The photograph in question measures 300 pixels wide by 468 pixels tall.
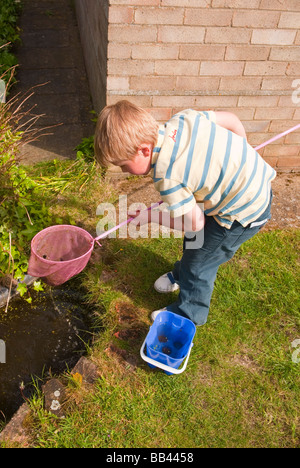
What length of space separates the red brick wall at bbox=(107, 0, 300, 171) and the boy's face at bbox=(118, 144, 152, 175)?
5.47 ft

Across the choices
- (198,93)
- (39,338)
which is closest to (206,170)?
(39,338)

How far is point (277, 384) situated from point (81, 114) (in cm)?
358

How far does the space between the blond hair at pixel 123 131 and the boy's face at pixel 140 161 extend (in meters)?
0.03

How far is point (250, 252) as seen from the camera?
10.8 ft

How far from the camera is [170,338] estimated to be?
262cm

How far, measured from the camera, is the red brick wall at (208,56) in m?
3.21

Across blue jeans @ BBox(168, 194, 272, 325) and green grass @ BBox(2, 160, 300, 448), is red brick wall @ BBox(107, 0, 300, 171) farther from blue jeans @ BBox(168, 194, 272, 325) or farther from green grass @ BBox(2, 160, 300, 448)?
blue jeans @ BBox(168, 194, 272, 325)

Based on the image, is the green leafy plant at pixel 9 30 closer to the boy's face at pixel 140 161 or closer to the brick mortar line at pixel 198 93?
the brick mortar line at pixel 198 93

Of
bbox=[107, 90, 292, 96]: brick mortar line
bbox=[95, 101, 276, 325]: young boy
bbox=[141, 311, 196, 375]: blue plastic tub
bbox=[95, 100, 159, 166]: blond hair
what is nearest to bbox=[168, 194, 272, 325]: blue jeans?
bbox=[95, 101, 276, 325]: young boy

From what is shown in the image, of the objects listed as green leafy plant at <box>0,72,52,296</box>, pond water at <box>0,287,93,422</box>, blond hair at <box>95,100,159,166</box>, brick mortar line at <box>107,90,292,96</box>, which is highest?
blond hair at <box>95,100,159,166</box>

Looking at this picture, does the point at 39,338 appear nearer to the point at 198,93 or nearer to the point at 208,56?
the point at 198,93

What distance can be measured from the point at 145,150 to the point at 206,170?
314 millimetres

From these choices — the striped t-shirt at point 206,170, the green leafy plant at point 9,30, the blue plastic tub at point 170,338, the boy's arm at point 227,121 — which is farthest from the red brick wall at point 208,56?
the green leafy plant at point 9,30

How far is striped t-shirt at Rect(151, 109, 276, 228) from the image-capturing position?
6.43ft
